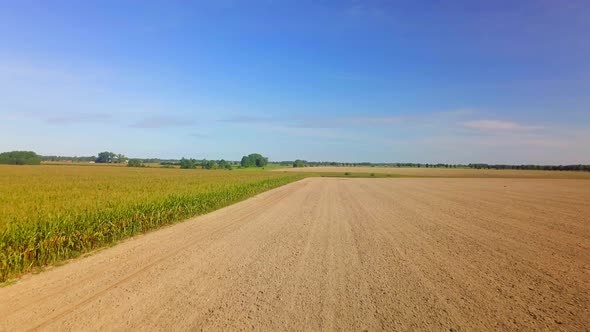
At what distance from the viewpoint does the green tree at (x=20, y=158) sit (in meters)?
110

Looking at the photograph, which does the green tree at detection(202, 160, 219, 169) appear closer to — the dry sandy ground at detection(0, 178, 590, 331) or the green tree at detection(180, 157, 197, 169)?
the green tree at detection(180, 157, 197, 169)

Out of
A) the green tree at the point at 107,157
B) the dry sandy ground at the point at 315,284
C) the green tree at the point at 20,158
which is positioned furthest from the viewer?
the green tree at the point at 107,157

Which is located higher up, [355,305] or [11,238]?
[11,238]

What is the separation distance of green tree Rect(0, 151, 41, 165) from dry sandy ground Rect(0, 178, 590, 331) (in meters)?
126

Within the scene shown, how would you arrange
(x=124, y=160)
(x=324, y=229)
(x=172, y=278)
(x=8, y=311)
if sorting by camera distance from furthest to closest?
(x=124, y=160), (x=324, y=229), (x=172, y=278), (x=8, y=311)

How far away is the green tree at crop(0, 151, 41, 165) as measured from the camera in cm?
11032

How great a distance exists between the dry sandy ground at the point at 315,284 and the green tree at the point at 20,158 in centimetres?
12649

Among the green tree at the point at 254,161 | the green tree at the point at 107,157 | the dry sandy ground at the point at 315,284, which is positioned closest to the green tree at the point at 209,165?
the green tree at the point at 254,161

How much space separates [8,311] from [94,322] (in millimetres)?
1785

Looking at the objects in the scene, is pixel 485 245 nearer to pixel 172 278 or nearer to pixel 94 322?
pixel 172 278

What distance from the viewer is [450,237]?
13.8 metres

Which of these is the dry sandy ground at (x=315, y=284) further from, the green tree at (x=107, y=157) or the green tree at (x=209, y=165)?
the green tree at (x=107, y=157)

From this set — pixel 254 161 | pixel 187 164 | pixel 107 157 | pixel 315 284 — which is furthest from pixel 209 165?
pixel 315 284

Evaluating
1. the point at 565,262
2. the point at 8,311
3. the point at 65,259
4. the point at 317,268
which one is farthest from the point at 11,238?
the point at 565,262
